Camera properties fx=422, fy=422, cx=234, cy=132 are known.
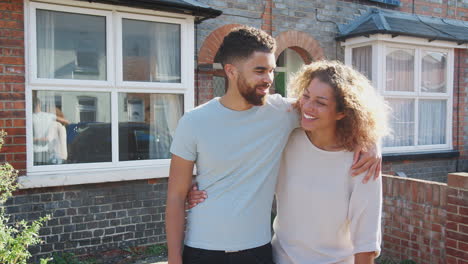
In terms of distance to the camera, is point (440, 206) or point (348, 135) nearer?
point (348, 135)

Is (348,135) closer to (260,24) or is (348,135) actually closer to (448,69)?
(260,24)

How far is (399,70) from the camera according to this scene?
780cm

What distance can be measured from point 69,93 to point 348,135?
3.92 meters

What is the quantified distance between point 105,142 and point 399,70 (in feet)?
17.9

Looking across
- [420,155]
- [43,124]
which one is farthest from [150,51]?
[420,155]

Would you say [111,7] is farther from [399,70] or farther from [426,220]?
[399,70]

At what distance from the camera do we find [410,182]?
14.2 ft

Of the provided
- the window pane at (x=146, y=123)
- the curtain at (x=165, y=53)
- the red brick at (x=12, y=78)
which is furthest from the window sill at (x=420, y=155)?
the red brick at (x=12, y=78)

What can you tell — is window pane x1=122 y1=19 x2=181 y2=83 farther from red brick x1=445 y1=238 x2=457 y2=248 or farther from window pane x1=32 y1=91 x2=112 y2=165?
red brick x1=445 y1=238 x2=457 y2=248

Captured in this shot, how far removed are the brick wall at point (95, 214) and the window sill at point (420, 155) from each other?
420cm

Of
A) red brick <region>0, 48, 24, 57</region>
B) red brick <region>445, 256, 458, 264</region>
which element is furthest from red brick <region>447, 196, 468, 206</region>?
red brick <region>0, 48, 24, 57</region>

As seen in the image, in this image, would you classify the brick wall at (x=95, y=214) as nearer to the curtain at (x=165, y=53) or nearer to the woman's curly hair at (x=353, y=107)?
the curtain at (x=165, y=53)

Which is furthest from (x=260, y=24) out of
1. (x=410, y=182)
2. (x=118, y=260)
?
(x=118, y=260)

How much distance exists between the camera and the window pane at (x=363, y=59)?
24.8 feet
